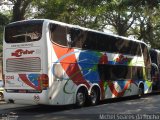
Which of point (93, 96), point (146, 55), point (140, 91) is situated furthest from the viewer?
point (146, 55)

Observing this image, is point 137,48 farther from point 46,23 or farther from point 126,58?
point 46,23

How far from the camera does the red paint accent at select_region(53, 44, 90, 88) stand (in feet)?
57.9

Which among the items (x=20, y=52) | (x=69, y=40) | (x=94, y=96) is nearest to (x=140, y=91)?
(x=94, y=96)

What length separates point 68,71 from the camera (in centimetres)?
1816

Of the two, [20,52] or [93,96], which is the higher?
[20,52]

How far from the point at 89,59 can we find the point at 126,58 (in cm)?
476

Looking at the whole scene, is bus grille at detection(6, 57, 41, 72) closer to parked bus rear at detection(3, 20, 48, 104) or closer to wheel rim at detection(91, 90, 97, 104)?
parked bus rear at detection(3, 20, 48, 104)

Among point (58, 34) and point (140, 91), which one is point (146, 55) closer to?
point (140, 91)

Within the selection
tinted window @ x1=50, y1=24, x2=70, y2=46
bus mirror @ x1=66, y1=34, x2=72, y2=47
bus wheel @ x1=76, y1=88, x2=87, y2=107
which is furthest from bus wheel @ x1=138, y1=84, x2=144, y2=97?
tinted window @ x1=50, y1=24, x2=70, y2=46

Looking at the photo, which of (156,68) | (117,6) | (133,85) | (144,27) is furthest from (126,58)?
(144,27)

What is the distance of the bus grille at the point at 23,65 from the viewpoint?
17141 mm

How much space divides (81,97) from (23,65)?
3.19 metres

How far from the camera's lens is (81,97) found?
18984 millimetres

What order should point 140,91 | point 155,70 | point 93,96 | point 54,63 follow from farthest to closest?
1. point 155,70
2. point 140,91
3. point 93,96
4. point 54,63
